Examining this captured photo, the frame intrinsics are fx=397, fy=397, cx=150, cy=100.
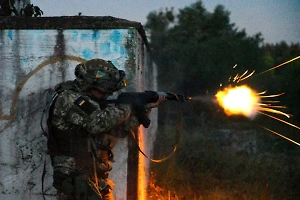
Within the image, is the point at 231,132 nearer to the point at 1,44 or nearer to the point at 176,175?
the point at 176,175

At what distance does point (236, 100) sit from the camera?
177 inches

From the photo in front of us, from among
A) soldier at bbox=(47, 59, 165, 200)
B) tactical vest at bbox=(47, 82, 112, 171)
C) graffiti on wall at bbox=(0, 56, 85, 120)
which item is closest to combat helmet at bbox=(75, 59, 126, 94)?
soldier at bbox=(47, 59, 165, 200)

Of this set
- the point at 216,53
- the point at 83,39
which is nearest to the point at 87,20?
the point at 83,39

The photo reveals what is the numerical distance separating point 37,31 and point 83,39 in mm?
520

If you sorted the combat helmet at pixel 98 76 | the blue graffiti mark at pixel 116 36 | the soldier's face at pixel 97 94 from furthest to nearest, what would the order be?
1. the blue graffiti mark at pixel 116 36
2. the soldier's face at pixel 97 94
3. the combat helmet at pixel 98 76

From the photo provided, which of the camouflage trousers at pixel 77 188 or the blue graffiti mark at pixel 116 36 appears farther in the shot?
the blue graffiti mark at pixel 116 36

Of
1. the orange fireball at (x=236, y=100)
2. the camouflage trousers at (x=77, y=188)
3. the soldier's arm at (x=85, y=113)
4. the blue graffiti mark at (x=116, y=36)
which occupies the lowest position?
the camouflage trousers at (x=77, y=188)

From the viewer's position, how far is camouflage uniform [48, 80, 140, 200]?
10.8 feet

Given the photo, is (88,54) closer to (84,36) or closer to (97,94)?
(84,36)

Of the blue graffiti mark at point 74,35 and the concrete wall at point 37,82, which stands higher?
the blue graffiti mark at point 74,35

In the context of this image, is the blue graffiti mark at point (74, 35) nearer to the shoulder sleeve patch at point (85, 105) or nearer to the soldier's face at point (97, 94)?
the soldier's face at point (97, 94)

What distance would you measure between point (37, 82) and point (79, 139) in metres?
1.20

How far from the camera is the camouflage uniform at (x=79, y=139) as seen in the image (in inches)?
129

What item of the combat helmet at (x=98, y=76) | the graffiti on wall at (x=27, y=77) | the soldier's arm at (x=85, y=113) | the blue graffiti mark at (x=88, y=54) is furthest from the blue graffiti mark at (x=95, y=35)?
the soldier's arm at (x=85, y=113)
